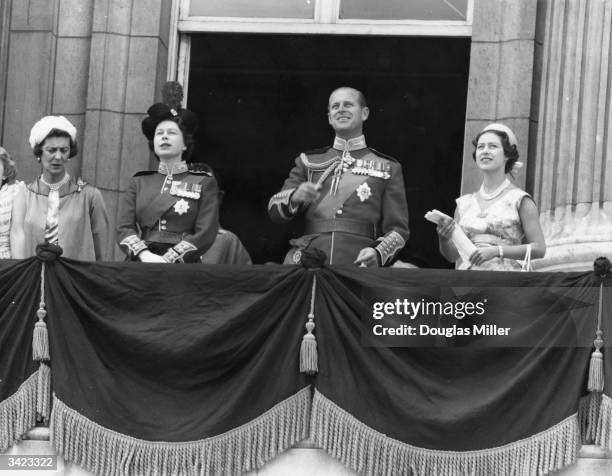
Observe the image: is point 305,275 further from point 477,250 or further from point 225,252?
point 225,252

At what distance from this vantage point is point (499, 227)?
1343 centimetres

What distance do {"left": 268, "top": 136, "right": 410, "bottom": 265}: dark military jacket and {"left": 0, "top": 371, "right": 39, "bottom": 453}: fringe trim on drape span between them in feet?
6.71

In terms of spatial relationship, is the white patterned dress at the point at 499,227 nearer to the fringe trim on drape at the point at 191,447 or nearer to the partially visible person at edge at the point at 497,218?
the partially visible person at edge at the point at 497,218

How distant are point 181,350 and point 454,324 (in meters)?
1.70

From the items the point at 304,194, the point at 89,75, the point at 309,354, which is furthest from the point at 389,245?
the point at 89,75

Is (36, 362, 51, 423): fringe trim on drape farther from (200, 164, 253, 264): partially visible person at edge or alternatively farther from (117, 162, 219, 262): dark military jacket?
(200, 164, 253, 264): partially visible person at edge

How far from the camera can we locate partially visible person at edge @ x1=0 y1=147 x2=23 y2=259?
13914 mm

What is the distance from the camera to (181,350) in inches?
504

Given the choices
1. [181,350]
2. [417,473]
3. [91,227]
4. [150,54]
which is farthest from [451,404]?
[150,54]

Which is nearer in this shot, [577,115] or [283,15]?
[577,115]

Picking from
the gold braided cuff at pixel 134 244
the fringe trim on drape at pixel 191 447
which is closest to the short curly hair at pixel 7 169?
the gold braided cuff at pixel 134 244

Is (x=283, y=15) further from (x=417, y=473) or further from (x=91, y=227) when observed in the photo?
(x=417, y=473)

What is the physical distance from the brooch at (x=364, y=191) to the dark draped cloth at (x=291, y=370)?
3.73 ft

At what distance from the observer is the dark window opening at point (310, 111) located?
64.6 ft
